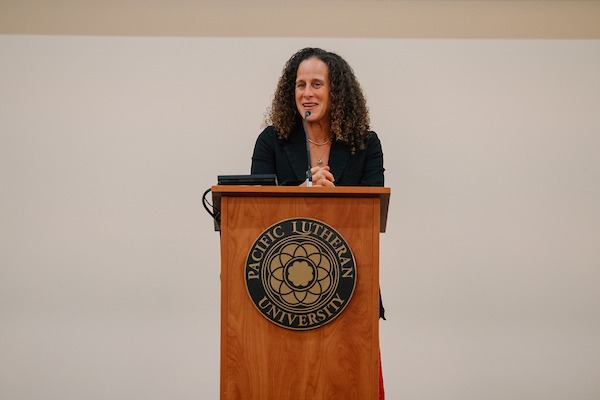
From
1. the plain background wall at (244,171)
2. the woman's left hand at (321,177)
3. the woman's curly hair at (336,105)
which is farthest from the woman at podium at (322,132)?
the plain background wall at (244,171)

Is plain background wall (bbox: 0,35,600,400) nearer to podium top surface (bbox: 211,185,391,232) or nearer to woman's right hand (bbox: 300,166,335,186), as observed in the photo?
woman's right hand (bbox: 300,166,335,186)

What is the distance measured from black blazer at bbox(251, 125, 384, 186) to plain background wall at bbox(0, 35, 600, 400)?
1188 millimetres

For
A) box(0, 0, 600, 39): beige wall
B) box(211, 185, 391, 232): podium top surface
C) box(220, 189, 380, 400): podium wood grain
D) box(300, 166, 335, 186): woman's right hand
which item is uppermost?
box(0, 0, 600, 39): beige wall

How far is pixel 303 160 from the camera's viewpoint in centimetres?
244

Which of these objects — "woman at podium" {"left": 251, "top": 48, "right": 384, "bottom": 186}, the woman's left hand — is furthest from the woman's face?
the woman's left hand

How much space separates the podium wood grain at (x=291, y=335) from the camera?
1.90 m

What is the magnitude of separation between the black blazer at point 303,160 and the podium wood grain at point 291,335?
0.51 metres

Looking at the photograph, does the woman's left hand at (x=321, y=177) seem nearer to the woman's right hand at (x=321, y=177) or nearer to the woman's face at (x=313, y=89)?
the woman's right hand at (x=321, y=177)

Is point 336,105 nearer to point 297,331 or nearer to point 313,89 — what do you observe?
point 313,89

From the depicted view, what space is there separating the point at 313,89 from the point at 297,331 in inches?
37.0

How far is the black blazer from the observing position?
96.1 inches
